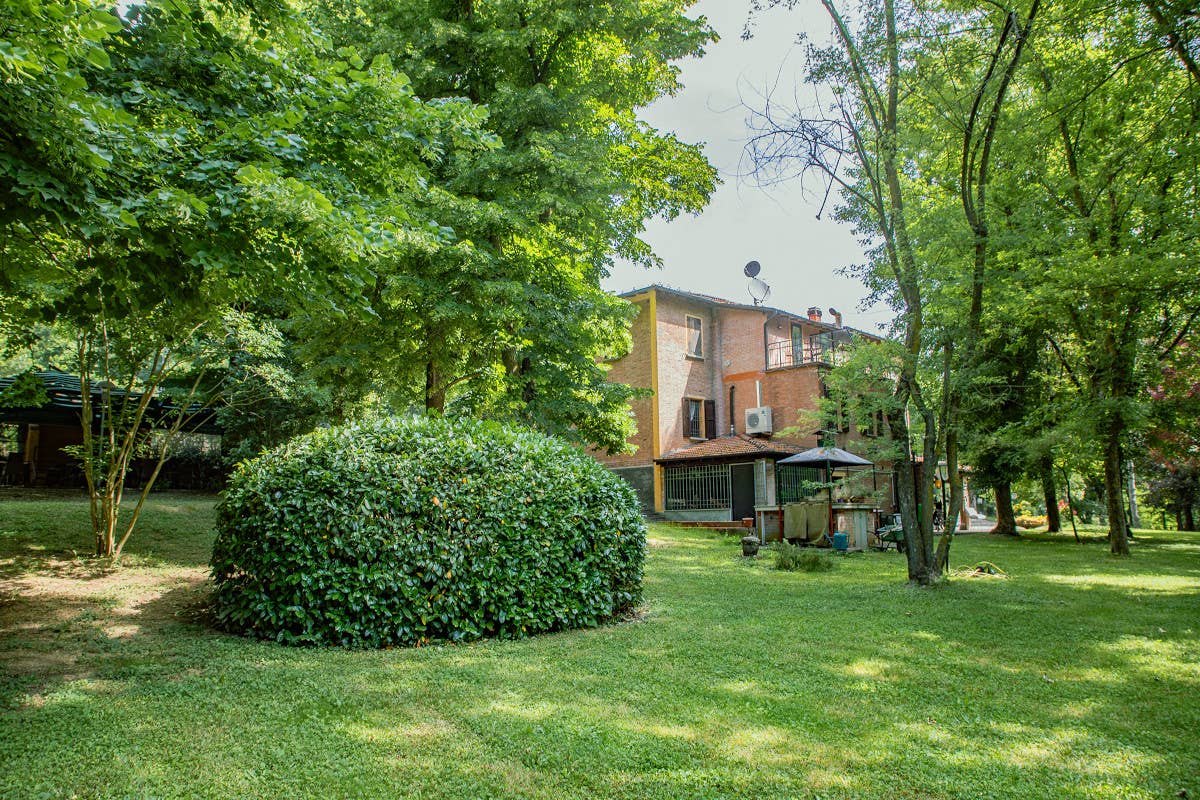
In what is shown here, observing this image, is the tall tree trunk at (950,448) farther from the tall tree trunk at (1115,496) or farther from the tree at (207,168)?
the tall tree trunk at (1115,496)

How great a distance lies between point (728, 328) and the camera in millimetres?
27281

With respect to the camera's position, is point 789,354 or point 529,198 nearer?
point 529,198

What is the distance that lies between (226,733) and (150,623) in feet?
11.5

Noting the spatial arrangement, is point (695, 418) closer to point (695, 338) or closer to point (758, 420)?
point (758, 420)

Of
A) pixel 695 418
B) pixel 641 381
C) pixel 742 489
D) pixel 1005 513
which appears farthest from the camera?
pixel 695 418

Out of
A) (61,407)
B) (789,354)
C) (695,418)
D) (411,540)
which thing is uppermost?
(789,354)

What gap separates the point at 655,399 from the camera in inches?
971

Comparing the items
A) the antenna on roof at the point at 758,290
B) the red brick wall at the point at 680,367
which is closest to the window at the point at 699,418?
the red brick wall at the point at 680,367

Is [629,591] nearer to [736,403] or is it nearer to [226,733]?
[226,733]

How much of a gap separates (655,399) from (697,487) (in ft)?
11.8

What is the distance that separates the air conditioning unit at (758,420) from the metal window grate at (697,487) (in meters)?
2.39

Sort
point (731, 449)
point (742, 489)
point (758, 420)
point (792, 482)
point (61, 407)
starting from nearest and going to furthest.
→ point (61, 407)
point (731, 449)
point (742, 489)
point (792, 482)
point (758, 420)

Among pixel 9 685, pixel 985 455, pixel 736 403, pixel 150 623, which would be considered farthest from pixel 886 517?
pixel 9 685

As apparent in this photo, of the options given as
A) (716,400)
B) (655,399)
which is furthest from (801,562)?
(716,400)
